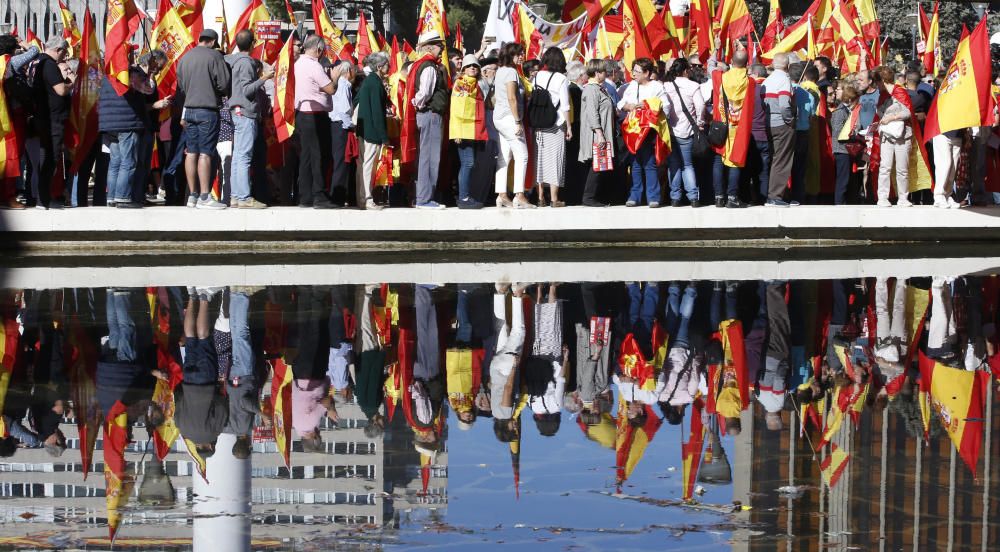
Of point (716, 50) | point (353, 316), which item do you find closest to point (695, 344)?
point (353, 316)

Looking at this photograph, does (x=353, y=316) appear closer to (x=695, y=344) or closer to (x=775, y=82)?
(x=695, y=344)

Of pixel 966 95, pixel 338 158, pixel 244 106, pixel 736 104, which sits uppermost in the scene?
pixel 966 95

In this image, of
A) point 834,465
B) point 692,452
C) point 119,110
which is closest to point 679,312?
point 692,452

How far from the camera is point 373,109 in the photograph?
17.2 meters

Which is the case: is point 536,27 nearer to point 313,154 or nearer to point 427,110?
point 427,110

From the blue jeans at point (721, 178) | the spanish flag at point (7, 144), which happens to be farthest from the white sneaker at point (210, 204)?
the blue jeans at point (721, 178)

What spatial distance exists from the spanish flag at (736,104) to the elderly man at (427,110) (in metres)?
2.72

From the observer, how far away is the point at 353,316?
11836mm

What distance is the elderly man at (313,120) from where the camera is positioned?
674 inches

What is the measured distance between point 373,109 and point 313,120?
1.99ft

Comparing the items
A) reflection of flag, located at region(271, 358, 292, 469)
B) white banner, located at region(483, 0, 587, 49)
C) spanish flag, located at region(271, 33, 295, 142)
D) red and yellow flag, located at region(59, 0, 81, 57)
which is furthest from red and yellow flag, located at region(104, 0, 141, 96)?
Answer: reflection of flag, located at region(271, 358, 292, 469)

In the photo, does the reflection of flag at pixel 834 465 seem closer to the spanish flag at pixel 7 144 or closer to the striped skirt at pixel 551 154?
the striped skirt at pixel 551 154

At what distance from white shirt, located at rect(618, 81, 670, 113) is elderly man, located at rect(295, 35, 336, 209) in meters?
2.99

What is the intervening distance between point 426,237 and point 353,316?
568 cm
